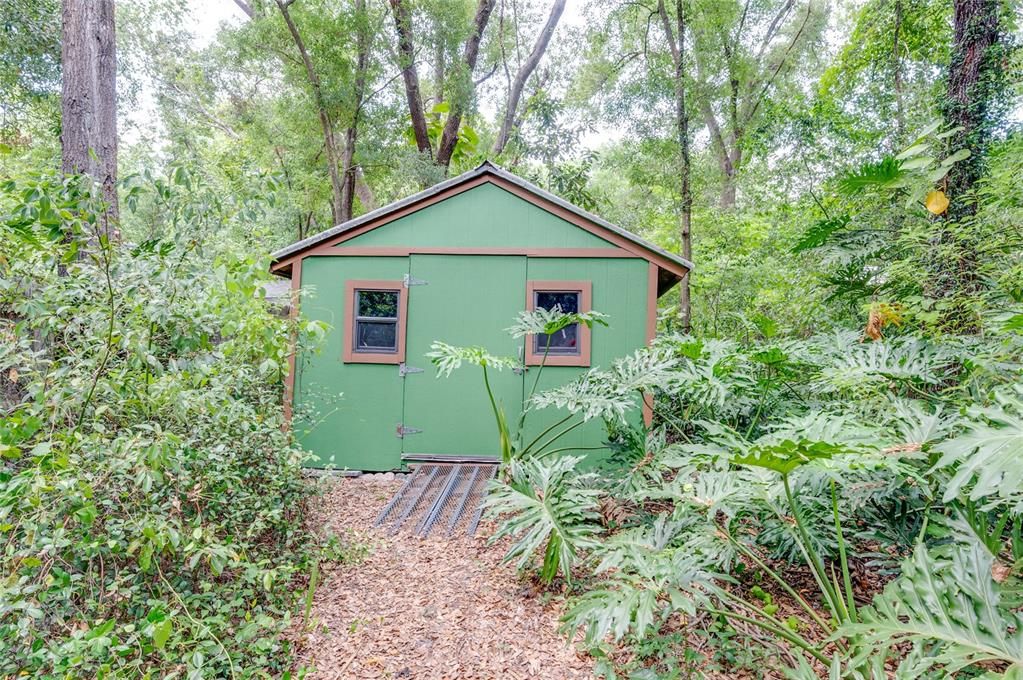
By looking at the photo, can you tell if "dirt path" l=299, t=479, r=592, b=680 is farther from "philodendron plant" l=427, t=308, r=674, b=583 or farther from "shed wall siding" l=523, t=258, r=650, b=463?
"shed wall siding" l=523, t=258, r=650, b=463

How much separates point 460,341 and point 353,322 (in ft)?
3.86

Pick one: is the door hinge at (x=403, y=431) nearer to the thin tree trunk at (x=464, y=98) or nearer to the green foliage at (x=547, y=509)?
the green foliage at (x=547, y=509)

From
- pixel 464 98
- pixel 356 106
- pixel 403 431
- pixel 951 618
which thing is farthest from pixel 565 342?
pixel 356 106

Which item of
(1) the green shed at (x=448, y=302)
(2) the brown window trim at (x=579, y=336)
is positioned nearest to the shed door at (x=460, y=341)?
(1) the green shed at (x=448, y=302)

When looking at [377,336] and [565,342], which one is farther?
[377,336]

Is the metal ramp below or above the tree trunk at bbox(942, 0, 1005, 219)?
below

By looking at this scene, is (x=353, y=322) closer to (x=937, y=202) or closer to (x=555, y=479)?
(x=555, y=479)

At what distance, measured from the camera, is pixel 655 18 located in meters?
9.02

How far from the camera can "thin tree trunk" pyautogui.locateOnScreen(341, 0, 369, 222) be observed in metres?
9.16

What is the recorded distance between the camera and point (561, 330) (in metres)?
5.16

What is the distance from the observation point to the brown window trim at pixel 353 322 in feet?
16.9

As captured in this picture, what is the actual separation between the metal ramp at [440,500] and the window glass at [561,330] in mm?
1396

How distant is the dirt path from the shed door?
163 centimetres

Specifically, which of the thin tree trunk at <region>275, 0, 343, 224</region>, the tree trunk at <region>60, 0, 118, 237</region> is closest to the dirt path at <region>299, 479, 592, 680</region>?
the tree trunk at <region>60, 0, 118, 237</region>
